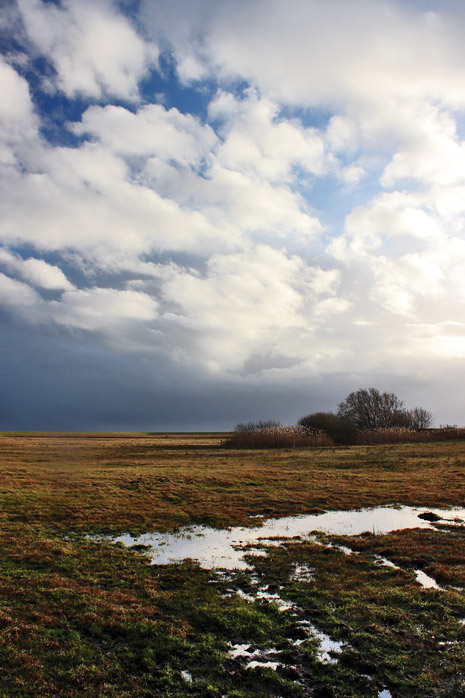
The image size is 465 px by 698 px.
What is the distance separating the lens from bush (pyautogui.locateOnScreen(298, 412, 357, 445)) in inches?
2375

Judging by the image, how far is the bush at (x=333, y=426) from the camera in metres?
60.3

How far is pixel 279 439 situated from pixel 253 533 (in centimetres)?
4086

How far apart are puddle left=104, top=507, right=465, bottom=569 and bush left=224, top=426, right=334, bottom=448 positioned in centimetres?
3637

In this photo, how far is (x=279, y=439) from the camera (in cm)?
5331

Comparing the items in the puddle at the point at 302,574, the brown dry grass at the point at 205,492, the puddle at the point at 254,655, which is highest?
the puddle at the point at 254,655

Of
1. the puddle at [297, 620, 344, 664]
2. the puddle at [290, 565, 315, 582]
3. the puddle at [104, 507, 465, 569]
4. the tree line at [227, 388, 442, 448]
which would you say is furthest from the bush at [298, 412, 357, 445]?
the puddle at [297, 620, 344, 664]

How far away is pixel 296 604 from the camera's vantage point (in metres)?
7.74

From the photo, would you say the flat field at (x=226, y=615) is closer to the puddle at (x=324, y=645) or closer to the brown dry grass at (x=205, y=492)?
the puddle at (x=324, y=645)

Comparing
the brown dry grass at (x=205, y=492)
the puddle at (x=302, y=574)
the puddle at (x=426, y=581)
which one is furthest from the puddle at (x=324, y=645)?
the brown dry grass at (x=205, y=492)

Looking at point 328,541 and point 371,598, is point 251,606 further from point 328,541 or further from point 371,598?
point 328,541

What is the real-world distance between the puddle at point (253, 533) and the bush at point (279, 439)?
36.4 m

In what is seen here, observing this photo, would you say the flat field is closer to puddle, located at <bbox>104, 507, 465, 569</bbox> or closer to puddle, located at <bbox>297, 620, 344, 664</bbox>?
puddle, located at <bbox>297, 620, 344, 664</bbox>

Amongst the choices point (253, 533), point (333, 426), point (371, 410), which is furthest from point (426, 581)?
point (371, 410)

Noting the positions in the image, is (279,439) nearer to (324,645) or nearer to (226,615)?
(226,615)
